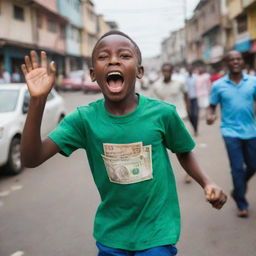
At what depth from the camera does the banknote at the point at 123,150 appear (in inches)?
82.5

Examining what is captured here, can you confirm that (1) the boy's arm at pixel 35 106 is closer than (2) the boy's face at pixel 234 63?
Yes

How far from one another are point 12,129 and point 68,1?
3447cm

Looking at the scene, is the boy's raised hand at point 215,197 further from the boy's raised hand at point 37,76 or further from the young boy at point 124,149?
the boy's raised hand at point 37,76

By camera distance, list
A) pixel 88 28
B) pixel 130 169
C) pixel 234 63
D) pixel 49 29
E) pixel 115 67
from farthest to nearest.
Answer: pixel 88 28 < pixel 49 29 < pixel 234 63 < pixel 130 169 < pixel 115 67

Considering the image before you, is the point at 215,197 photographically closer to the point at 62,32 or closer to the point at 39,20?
the point at 39,20

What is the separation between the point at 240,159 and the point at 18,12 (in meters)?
24.2

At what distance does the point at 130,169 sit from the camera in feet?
6.96

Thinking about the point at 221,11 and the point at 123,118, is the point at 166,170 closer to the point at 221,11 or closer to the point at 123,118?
the point at 123,118

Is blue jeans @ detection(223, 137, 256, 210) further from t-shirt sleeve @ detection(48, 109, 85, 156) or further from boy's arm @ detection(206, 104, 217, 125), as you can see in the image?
t-shirt sleeve @ detection(48, 109, 85, 156)

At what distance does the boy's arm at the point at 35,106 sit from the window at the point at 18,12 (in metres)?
24.9

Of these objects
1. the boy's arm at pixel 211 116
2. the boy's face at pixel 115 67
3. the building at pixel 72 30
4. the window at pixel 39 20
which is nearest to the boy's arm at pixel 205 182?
the boy's face at pixel 115 67

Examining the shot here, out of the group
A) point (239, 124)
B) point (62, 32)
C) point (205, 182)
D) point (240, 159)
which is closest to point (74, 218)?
point (240, 159)

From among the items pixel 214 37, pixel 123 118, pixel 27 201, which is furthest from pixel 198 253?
pixel 214 37

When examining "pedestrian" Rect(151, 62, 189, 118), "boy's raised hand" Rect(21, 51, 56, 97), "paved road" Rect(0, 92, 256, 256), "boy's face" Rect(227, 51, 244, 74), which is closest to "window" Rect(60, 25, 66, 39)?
"paved road" Rect(0, 92, 256, 256)
